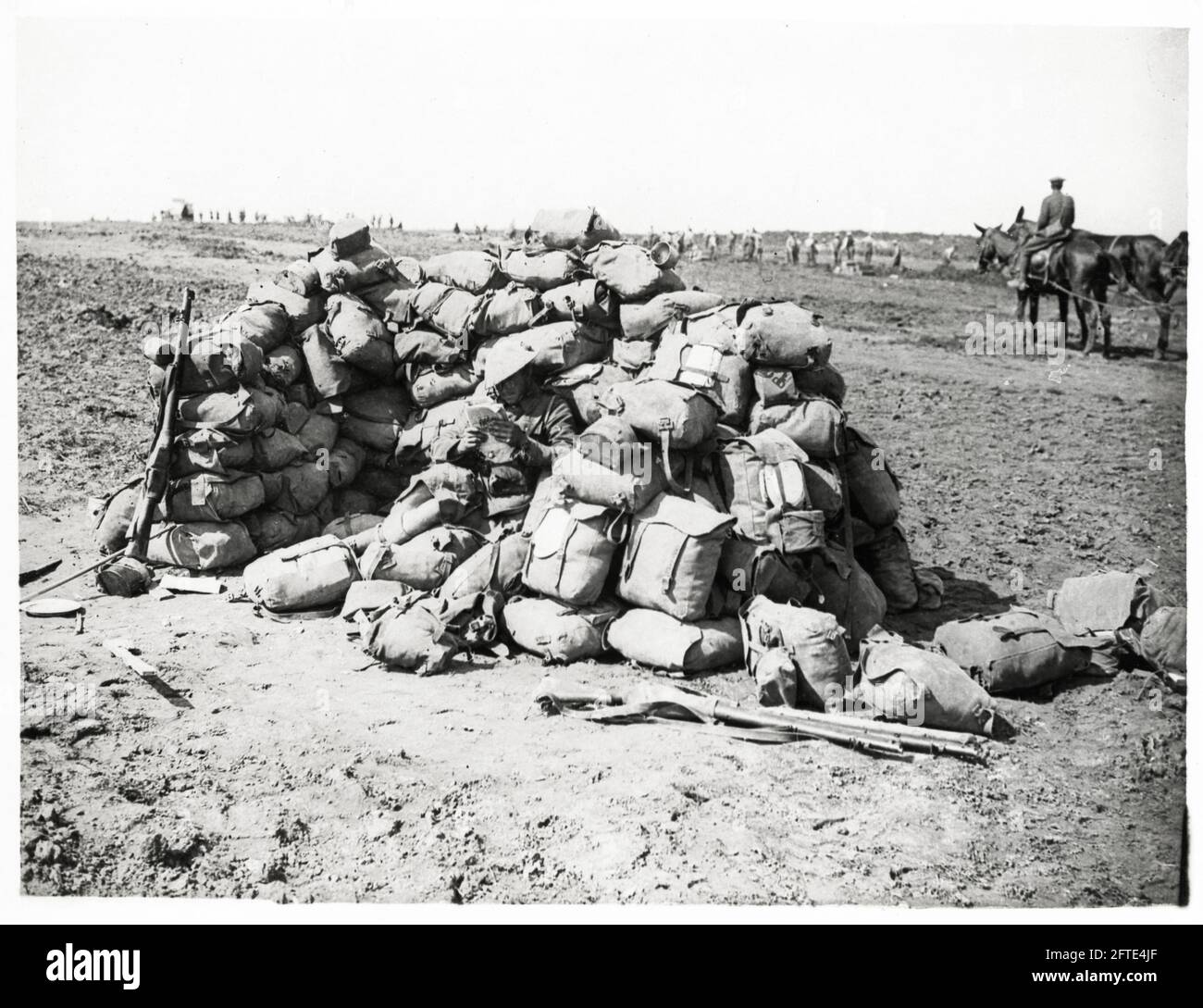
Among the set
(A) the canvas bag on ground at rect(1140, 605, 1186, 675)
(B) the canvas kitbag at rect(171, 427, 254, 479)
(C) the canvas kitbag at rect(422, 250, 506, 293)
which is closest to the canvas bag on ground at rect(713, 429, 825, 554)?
(A) the canvas bag on ground at rect(1140, 605, 1186, 675)

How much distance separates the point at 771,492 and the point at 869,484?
0.98 meters

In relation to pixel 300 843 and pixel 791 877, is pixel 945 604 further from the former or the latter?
pixel 300 843

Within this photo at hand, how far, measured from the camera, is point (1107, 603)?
20.6ft

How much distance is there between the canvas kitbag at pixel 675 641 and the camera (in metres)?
5.64

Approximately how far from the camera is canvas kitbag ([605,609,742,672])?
5645 millimetres

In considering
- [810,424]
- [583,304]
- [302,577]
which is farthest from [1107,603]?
[302,577]

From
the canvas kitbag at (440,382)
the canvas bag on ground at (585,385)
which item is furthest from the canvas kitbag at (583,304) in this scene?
the canvas kitbag at (440,382)

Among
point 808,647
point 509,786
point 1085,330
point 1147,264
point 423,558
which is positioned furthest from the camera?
point 1085,330

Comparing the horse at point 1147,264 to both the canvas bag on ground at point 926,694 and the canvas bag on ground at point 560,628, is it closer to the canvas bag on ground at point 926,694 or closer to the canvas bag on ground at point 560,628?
the canvas bag on ground at point 926,694

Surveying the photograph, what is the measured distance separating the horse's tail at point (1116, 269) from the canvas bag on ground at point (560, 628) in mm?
11664

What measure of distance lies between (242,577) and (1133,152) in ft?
20.1

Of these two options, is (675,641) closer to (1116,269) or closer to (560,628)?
(560,628)

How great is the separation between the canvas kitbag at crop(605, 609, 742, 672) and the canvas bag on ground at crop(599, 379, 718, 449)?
0.99 m

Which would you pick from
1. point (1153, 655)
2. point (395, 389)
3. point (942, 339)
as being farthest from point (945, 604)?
point (942, 339)
